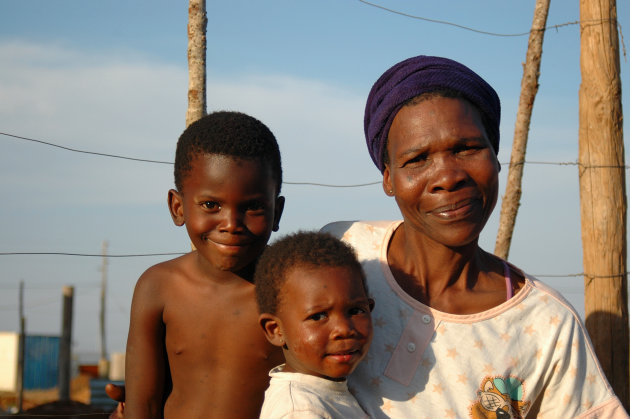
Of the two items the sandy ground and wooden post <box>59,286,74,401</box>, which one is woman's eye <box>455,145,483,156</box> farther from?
the sandy ground

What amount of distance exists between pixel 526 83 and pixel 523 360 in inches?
295

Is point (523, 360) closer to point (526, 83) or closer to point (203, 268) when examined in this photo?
point (203, 268)

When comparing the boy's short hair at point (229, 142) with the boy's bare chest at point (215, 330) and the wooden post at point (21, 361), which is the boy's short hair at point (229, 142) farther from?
the wooden post at point (21, 361)

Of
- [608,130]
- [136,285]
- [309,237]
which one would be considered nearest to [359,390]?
[309,237]

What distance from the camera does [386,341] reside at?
2.27m

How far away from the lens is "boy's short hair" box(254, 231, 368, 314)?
2250mm

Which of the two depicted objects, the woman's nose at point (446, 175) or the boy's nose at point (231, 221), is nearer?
the woman's nose at point (446, 175)

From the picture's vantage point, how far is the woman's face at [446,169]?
2.22 metres

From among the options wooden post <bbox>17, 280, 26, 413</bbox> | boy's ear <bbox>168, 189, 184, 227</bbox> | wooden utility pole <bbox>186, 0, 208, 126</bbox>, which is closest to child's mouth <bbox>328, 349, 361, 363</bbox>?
boy's ear <bbox>168, 189, 184, 227</bbox>

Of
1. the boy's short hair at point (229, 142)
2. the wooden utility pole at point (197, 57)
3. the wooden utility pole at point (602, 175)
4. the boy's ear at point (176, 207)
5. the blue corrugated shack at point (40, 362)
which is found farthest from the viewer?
the blue corrugated shack at point (40, 362)

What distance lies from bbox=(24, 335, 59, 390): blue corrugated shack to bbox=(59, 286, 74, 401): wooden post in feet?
48.1

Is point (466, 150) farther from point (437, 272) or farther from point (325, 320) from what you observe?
point (325, 320)

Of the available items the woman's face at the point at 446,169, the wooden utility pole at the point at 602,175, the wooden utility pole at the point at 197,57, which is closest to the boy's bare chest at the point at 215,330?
the woman's face at the point at 446,169

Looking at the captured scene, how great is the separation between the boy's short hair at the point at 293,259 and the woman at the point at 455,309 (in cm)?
17
